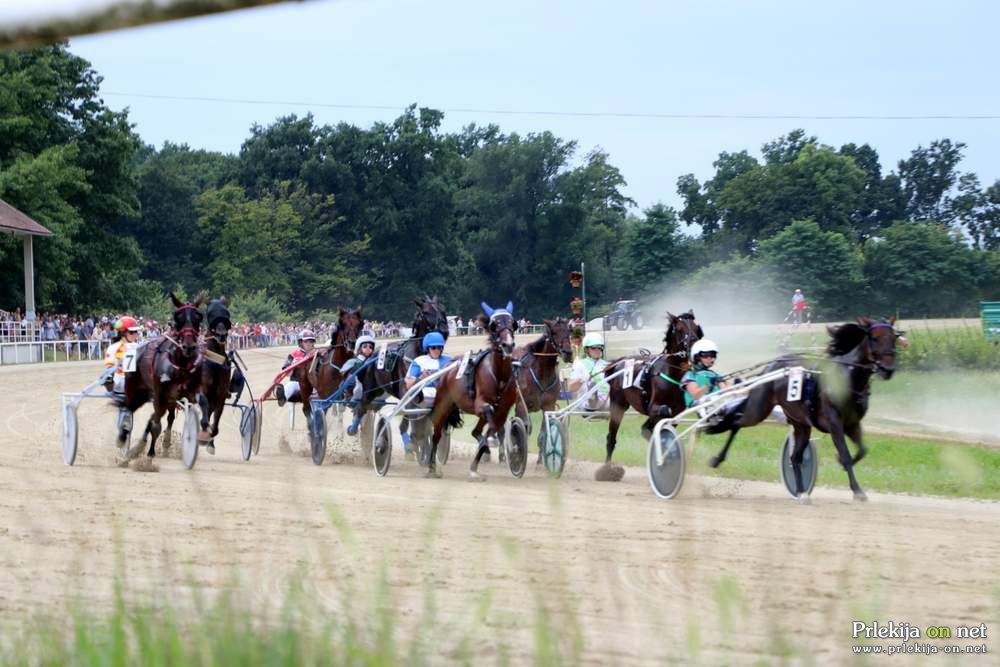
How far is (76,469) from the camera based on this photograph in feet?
43.2

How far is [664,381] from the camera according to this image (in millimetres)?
13109

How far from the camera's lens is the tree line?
32.1 meters

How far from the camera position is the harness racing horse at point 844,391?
10914 mm

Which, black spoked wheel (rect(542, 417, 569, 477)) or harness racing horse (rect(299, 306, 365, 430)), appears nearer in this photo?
black spoked wheel (rect(542, 417, 569, 477))

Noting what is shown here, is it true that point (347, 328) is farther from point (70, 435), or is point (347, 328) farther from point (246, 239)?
point (246, 239)

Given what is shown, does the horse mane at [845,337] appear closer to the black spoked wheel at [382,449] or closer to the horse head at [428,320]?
the black spoked wheel at [382,449]

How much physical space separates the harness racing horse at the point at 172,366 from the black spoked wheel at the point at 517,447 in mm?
3149

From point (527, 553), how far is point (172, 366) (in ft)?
31.3

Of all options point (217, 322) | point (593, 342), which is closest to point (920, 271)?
point (593, 342)

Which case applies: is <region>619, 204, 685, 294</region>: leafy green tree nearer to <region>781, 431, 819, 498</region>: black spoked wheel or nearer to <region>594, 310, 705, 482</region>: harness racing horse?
<region>594, 310, 705, 482</region>: harness racing horse

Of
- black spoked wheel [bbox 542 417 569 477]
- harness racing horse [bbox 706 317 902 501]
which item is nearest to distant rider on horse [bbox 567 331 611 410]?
black spoked wheel [bbox 542 417 569 477]

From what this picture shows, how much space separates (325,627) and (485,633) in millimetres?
1453

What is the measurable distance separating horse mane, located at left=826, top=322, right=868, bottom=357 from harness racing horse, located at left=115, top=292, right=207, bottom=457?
19.6 ft

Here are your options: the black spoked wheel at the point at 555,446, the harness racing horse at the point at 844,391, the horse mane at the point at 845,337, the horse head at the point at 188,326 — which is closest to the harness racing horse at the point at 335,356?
the horse head at the point at 188,326
